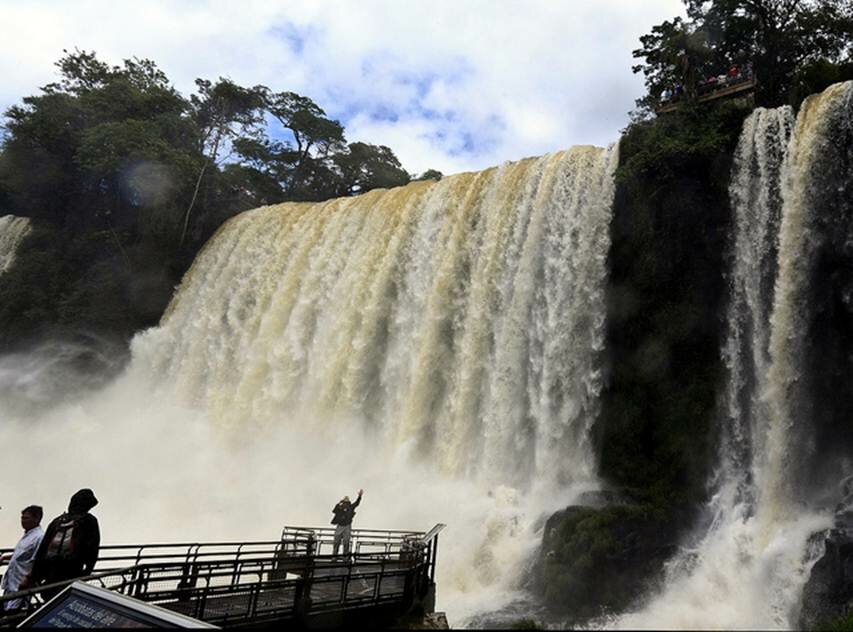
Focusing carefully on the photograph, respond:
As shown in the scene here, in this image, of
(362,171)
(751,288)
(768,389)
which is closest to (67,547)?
(768,389)

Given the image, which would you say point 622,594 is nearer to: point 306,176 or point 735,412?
point 735,412

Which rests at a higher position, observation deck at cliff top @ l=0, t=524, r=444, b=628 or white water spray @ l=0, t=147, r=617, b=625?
white water spray @ l=0, t=147, r=617, b=625

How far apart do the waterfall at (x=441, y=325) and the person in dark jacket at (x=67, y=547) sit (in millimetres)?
10915

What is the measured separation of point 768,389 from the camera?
12336 mm

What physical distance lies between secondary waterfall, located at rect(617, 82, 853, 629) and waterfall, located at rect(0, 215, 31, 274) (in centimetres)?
3693

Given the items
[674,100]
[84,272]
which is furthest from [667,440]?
[84,272]

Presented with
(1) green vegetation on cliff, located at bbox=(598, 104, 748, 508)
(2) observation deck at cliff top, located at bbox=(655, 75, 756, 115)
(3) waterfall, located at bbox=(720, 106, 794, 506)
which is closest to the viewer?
(3) waterfall, located at bbox=(720, 106, 794, 506)

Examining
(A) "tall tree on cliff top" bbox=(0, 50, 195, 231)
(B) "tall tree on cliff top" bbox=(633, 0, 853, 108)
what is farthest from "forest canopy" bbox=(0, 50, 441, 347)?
(B) "tall tree on cliff top" bbox=(633, 0, 853, 108)

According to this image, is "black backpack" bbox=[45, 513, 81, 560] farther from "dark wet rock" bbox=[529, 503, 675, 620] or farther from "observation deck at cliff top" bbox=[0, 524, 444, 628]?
"dark wet rock" bbox=[529, 503, 675, 620]

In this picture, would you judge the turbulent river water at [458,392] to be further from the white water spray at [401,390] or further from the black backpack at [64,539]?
the black backpack at [64,539]

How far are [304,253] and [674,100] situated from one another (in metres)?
13.8

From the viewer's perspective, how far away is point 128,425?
2356 centimetres

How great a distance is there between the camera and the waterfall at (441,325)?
49.9 ft

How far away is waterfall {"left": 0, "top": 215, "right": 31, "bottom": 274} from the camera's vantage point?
115 feet
